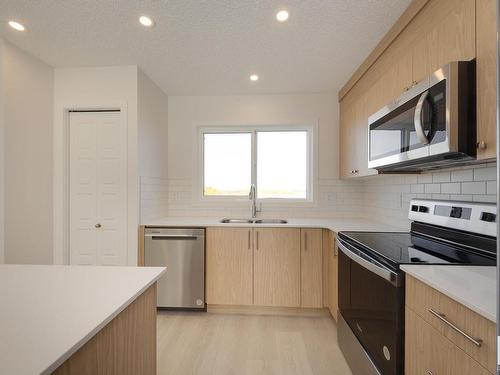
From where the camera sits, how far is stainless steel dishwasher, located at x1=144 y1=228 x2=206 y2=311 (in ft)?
8.54

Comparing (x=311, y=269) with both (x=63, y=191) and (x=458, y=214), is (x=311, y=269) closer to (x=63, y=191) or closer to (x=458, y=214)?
(x=458, y=214)

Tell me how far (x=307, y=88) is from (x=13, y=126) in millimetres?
2798

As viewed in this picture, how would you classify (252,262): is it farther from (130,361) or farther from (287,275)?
(130,361)

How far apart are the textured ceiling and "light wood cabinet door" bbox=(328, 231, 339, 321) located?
1.60 m

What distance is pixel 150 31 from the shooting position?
1959mm

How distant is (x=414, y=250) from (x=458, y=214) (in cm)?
34

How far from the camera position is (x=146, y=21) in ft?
6.03

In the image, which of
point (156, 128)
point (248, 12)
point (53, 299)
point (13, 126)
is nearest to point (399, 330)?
point (53, 299)

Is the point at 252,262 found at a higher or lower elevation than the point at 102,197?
lower

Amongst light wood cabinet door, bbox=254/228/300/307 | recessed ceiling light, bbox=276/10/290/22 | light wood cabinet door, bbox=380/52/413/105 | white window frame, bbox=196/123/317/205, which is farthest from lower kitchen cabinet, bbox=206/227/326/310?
recessed ceiling light, bbox=276/10/290/22

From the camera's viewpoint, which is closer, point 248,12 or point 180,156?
point 248,12

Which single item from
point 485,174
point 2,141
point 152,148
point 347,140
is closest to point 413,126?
point 485,174

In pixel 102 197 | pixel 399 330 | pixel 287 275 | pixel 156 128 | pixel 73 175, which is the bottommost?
pixel 287 275

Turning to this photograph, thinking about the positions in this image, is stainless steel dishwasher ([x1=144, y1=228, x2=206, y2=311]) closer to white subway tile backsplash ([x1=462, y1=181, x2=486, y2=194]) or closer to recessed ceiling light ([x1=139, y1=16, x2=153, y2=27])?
recessed ceiling light ([x1=139, y1=16, x2=153, y2=27])
